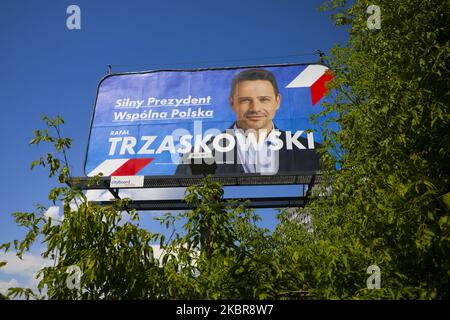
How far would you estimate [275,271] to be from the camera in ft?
13.2

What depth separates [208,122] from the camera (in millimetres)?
14500

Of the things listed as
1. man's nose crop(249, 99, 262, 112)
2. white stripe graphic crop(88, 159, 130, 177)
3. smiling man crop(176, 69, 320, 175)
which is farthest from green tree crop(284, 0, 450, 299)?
white stripe graphic crop(88, 159, 130, 177)

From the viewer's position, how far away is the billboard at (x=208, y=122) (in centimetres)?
1379

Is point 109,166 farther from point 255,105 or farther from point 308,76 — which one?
point 308,76

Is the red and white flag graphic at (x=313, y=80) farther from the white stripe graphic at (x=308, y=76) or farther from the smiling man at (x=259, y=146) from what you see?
the smiling man at (x=259, y=146)

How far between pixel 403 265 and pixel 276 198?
10455 mm

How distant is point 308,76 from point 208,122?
4.54m

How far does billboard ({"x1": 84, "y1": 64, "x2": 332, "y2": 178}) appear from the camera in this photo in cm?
1379

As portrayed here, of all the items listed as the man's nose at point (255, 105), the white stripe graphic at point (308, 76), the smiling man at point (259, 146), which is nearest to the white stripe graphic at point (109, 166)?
the smiling man at point (259, 146)

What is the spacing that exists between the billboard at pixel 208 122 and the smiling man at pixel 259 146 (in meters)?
0.04

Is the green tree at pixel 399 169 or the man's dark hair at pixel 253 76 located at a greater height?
the man's dark hair at pixel 253 76

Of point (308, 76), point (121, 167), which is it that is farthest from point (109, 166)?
point (308, 76)

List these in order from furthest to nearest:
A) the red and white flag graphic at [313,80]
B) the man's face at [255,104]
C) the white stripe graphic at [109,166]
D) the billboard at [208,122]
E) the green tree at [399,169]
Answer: the red and white flag graphic at [313,80], the man's face at [255,104], the white stripe graphic at [109,166], the billboard at [208,122], the green tree at [399,169]

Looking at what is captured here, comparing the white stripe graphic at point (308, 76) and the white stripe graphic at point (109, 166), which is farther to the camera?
the white stripe graphic at point (308, 76)
